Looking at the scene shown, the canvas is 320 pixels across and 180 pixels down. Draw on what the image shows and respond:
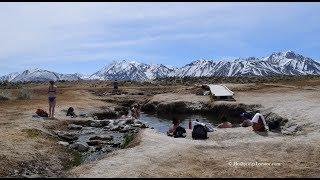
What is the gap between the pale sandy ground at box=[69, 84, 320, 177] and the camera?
21911 millimetres

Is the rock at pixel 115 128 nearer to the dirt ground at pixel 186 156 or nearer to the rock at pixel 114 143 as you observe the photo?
the rock at pixel 114 143

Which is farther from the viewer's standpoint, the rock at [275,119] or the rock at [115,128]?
the rock at [115,128]

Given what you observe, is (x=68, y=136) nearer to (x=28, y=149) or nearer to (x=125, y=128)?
(x=125, y=128)

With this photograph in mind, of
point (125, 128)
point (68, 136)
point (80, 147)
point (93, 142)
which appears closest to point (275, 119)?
point (125, 128)

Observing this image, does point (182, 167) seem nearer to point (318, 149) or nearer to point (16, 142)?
point (318, 149)

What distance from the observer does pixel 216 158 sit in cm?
2486

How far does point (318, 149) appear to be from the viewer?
25.5 metres

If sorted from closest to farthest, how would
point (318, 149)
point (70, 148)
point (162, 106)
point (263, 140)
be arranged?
point (318, 149)
point (263, 140)
point (70, 148)
point (162, 106)

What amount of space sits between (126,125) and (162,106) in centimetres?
1930

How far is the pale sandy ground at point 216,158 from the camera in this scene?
21911 millimetres

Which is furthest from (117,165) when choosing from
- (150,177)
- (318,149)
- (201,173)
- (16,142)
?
(318,149)

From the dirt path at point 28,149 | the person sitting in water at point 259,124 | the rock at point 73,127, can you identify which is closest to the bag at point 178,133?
the person sitting in water at point 259,124

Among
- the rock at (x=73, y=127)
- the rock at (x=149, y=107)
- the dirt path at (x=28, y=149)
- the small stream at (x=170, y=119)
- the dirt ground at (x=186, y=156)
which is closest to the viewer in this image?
the dirt ground at (x=186, y=156)

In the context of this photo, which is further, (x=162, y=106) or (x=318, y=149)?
(x=162, y=106)
